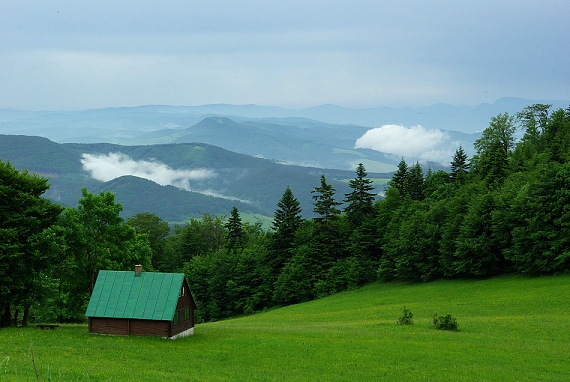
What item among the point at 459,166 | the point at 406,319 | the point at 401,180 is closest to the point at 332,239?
the point at 401,180

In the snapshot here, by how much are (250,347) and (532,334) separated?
19161mm

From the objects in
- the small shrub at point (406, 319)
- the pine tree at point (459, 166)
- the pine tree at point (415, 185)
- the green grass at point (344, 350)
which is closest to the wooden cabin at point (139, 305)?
the green grass at point (344, 350)

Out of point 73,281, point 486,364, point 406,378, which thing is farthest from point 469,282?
point 73,281

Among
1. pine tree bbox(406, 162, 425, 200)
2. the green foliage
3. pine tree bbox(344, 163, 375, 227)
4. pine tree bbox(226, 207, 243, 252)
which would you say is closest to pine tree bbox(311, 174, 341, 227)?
pine tree bbox(344, 163, 375, 227)

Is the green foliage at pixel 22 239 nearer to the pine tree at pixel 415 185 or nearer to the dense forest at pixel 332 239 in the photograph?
the dense forest at pixel 332 239

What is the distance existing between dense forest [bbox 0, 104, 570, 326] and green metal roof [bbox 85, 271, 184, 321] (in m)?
4.79

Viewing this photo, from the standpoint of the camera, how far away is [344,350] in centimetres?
3359

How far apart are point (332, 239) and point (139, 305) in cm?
4522

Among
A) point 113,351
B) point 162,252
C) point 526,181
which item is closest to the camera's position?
point 113,351

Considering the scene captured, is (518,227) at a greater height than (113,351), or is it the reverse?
(518,227)

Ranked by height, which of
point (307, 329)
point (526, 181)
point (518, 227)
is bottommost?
point (307, 329)

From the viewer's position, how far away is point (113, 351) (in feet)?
105

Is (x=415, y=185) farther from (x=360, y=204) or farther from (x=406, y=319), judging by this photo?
(x=406, y=319)

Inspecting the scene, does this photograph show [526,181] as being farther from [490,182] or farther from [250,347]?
[250,347]
